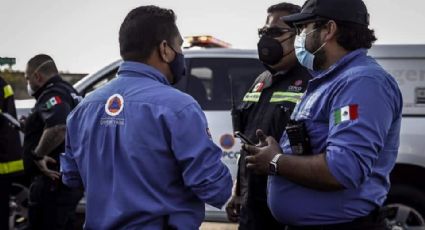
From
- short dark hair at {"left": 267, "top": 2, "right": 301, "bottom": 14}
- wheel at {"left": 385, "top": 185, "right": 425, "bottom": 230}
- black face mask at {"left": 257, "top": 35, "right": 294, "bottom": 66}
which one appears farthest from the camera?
wheel at {"left": 385, "top": 185, "right": 425, "bottom": 230}

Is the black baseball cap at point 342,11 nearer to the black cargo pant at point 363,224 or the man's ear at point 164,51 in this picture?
the man's ear at point 164,51

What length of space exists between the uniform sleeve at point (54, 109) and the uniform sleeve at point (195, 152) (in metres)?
3.41

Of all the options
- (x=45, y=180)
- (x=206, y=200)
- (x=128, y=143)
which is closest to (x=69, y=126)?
(x=128, y=143)

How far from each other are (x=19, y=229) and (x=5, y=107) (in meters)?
1.92

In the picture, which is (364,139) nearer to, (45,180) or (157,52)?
(157,52)

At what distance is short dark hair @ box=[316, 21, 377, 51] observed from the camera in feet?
9.73

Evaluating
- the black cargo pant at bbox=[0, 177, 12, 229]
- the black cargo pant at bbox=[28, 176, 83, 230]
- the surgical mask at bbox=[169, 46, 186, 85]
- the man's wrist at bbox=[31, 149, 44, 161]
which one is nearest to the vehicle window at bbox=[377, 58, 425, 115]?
the black cargo pant at bbox=[28, 176, 83, 230]

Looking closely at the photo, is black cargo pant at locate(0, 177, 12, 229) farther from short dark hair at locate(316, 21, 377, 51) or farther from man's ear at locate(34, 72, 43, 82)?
short dark hair at locate(316, 21, 377, 51)

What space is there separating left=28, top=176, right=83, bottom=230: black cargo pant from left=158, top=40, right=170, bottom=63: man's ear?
3421 millimetres

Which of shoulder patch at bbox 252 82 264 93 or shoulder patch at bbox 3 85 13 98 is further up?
shoulder patch at bbox 252 82 264 93

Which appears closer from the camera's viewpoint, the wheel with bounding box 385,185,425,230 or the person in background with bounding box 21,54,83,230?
the person in background with bounding box 21,54,83,230

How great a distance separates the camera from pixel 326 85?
2.94m

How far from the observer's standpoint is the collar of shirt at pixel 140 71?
2.91 metres

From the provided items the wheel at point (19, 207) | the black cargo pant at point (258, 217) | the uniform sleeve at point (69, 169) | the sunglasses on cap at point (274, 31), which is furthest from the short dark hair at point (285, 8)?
the wheel at point (19, 207)
